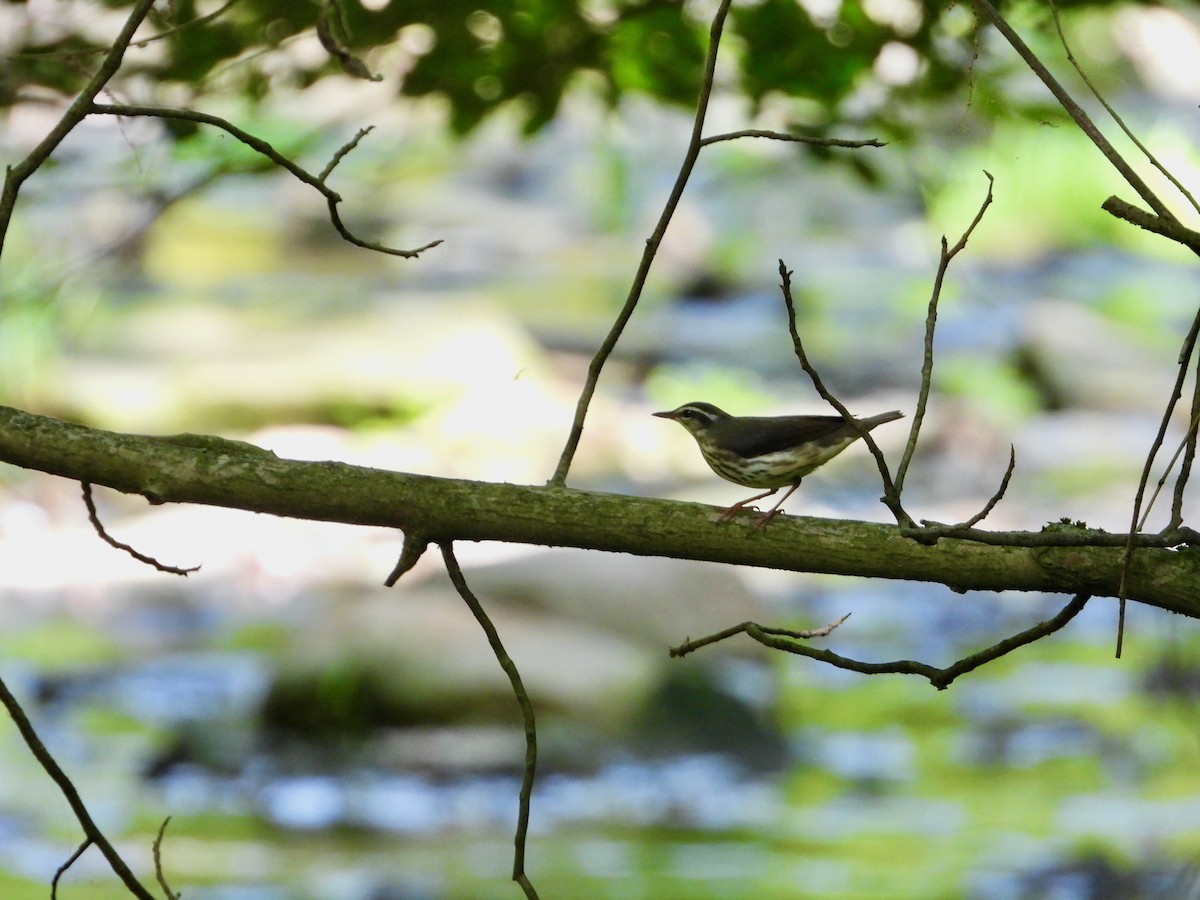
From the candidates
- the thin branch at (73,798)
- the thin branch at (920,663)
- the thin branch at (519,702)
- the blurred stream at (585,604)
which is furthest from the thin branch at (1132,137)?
the blurred stream at (585,604)

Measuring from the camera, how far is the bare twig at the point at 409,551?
1.86 metres

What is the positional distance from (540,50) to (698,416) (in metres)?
1.05

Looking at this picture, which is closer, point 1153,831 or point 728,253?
point 1153,831

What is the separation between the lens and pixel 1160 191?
1035 centimetres

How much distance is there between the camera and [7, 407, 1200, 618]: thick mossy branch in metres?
1.81

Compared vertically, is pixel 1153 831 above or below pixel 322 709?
below

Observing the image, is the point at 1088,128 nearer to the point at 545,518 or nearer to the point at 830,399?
the point at 830,399

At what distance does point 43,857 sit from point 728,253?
31.8 ft

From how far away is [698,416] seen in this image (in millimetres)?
3680

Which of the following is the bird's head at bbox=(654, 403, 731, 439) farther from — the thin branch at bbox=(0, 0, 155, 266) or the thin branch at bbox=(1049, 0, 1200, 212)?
the thin branch at bbox=(0, 0, 155, 266)

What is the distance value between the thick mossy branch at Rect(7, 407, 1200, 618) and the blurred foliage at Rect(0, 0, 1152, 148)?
5.39 feet

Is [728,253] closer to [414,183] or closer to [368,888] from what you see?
[414,183]

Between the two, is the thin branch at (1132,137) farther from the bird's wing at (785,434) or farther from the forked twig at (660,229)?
the bird's wing at (785,434)

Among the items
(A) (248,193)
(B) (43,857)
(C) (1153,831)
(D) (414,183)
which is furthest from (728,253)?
(B) (43,857)
